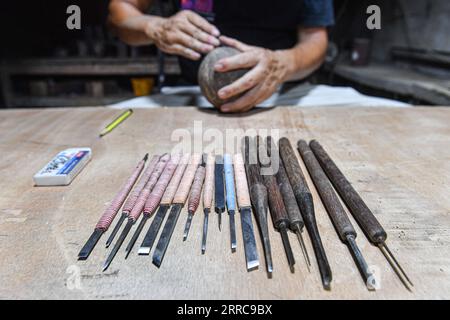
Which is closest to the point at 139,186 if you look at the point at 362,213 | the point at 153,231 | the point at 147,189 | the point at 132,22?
the point at 147,189

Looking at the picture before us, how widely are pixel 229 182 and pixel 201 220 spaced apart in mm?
95

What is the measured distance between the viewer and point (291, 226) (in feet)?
1.40

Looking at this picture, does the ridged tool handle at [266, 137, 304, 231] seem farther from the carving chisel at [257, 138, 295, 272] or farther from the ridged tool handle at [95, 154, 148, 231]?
the ridged tool handle at [95, 154, 148, 231]

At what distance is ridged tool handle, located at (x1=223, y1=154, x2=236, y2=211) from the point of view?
0.48 m

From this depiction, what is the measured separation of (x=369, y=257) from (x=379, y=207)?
0.39 ft

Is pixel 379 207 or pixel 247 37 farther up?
pixel 247 37

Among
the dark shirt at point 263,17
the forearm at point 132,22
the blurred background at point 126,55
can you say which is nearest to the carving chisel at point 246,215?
the forearm at point 132,22

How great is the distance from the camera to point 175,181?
54cm

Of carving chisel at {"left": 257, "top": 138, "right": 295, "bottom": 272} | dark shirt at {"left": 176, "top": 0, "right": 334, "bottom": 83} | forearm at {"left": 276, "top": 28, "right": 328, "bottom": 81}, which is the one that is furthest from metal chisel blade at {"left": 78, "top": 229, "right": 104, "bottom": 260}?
dark shirt at {"left": 176, "top": 0, "right": 334, "bottom": 83}

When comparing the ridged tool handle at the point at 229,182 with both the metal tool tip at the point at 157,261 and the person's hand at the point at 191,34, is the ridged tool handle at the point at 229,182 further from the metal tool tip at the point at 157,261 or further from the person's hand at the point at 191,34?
the person's hand at the point at 191,34

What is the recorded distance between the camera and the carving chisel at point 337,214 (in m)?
0.36

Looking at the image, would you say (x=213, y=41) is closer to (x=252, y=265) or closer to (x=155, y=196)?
(x=155, y=196)

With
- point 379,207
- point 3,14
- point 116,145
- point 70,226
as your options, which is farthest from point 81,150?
point 3,14

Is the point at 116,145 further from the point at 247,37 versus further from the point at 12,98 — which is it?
the point at 12,98
